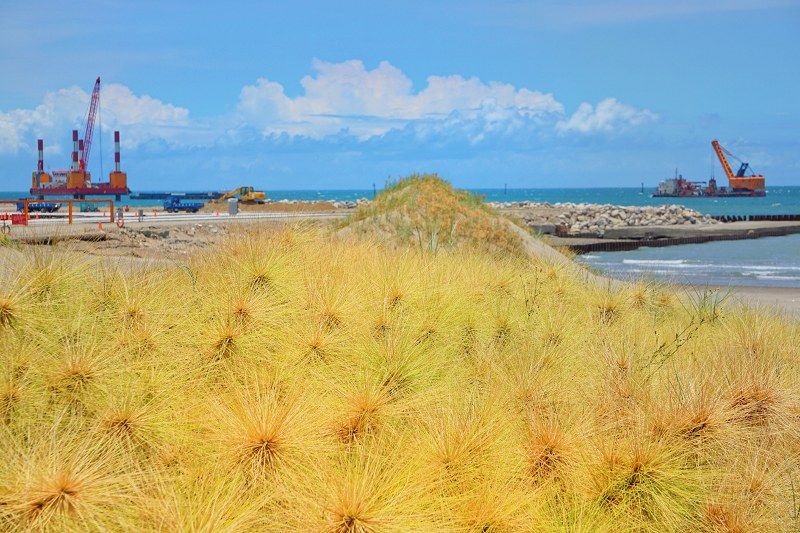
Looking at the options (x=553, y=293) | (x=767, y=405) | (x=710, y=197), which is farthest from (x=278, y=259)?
(x=710, y=197)

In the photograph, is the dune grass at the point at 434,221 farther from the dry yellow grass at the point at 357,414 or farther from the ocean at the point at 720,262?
the dry yellow grass at the point at 357,414

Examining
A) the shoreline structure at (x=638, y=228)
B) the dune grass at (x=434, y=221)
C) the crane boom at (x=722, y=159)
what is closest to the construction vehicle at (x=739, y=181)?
the crane boom at (x=722, y=159)

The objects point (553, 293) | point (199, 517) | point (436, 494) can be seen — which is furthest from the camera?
point (553, 293)

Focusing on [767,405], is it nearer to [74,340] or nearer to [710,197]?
[74,340]

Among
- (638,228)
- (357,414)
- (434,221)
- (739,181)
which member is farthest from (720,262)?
(739,181)

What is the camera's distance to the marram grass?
3.79 metres

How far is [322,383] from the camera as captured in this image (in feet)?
16.5

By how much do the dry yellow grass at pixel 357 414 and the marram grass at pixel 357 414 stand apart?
15 mm

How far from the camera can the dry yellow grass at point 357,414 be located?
3795 millimetres

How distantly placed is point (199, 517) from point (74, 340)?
2398 millimetres

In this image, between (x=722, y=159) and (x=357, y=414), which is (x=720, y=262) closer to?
(x=357, y=414)

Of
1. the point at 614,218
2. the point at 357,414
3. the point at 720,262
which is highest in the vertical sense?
the point at 614,218

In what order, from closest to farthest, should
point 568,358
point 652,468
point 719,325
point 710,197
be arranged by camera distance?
point 652,468 → point 568,358 → point 719,325 → point 710,197

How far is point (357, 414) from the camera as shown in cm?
455
